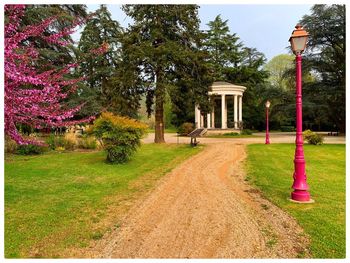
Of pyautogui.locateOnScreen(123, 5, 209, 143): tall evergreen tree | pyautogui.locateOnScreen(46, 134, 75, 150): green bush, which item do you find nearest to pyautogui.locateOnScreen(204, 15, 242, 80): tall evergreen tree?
pyautogui.locateOnScreen(123, 5, 209, 143): tall evergreen tree

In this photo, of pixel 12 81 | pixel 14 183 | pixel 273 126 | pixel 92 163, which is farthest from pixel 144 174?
pixel 273 126

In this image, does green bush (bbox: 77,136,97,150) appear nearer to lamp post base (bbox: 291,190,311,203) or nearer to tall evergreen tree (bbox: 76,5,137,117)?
tall evergreen tree (bbox: 76,5,137,117)

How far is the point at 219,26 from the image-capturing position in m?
43.9

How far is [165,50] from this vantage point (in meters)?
18.2

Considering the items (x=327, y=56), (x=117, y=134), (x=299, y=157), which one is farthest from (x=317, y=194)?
(x=327, y=56)

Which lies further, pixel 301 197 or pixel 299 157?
pixel 299 157

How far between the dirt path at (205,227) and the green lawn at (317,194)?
0.23m

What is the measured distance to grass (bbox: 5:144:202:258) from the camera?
4.11m

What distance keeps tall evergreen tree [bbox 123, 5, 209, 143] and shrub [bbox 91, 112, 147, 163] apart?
8.32 meters

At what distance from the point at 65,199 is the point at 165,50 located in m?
13.6

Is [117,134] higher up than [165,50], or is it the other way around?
[165,50]

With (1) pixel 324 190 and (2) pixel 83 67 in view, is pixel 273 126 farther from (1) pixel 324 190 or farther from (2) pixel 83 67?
(1) pixel 324 190

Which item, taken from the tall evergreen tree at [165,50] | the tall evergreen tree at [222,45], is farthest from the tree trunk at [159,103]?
the tall evergreen tree at [222,45]

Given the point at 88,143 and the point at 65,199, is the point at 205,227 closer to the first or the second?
the point at 65,199
